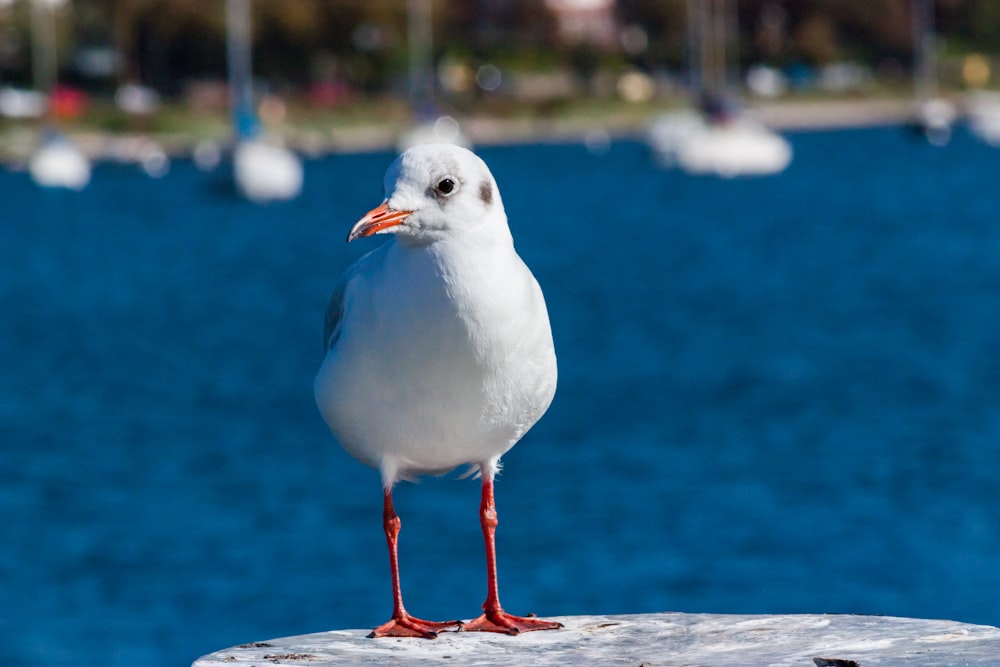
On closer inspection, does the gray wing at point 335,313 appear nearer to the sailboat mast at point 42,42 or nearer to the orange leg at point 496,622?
the orange leg at point 496,622

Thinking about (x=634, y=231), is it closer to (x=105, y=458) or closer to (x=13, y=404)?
(x=13, y=404)

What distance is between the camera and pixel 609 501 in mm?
23219

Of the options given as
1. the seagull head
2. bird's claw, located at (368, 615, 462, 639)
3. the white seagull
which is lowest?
bird's claw, located at (368, 615, 462, 639)

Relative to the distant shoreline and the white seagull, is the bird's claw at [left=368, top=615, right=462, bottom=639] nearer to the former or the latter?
the white seagull

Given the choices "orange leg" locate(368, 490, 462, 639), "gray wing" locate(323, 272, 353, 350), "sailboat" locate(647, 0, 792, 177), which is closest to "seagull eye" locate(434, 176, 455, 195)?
"gray wing" locate(323, 272, 353, 350)

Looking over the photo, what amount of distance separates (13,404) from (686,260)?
25.0 m

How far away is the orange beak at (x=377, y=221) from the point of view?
6.75m

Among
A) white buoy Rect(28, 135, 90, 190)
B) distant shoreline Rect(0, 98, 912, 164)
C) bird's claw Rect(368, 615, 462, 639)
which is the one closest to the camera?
bird's claw Rect(368, 615, 462, 639)

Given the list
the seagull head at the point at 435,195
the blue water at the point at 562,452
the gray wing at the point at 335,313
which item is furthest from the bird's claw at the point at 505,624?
the blue water at the point at 562,452

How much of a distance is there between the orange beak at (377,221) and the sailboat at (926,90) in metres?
94.5

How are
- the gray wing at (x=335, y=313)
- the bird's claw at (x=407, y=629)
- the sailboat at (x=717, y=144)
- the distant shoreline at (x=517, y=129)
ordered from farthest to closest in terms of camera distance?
the distant shoreline at (x=517, y=129) → the sailboat at (x=717, y=144) → the gray wing at (x=335, y=313) → the bird's claw at (x=407, y=629)

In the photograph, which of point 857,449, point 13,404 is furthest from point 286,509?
point 13,404

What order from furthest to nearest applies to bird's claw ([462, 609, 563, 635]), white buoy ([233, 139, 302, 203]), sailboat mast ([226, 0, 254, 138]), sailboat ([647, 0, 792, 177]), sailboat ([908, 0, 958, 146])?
sailboat ([908, 0, 958, 146]) → sailboat ([647, 0, 792, 177]) → sailboat mast ([226, 0, 254, 138]) → white buoy ([233, 139, 302, 203]) → bird's claw ([462, 609, 563, 635])

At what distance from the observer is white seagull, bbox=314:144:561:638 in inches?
277
